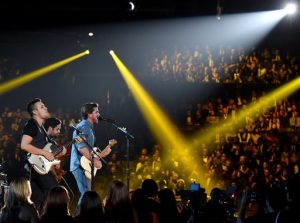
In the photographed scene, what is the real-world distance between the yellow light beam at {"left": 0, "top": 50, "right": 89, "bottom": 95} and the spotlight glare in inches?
214

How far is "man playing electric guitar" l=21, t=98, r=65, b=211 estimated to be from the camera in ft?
20.9

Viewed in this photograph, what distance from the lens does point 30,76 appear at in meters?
14.8

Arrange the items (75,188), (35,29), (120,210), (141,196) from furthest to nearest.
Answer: (35,29), (75,188), (141,196), (120,210)

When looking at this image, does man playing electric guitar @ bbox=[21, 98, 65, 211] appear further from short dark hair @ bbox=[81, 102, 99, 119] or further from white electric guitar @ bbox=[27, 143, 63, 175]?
short dark hair @ bbox=[81, 102, 99, 119]

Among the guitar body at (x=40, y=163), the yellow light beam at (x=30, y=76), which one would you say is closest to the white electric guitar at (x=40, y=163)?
the guitar body at (x=40, y=163)

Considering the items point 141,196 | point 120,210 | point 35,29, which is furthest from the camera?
point 35,29

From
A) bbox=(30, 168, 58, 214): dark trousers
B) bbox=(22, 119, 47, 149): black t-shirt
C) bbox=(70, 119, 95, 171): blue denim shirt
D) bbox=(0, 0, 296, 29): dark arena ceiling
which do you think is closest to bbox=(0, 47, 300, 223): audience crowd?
bbox=(22, 119, 47, 149): black t-shirt

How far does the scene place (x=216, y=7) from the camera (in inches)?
589

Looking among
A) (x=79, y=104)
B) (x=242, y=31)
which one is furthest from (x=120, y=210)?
(x=242, y=31)

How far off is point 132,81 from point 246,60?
315 cm

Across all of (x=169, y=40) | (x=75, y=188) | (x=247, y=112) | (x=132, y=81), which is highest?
(x=169, y=40)

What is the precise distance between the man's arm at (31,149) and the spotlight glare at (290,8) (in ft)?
31.3

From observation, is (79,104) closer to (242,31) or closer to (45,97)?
(45,97)

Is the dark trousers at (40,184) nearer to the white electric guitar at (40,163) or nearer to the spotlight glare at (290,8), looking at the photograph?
the white electric guitar at (40,163)
